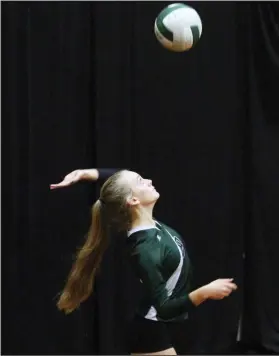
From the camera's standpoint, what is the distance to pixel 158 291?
8.39 ft

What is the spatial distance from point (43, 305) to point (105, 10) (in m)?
1.70

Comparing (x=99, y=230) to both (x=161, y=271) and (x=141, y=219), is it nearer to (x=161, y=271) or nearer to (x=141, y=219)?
(x=141, y=219)

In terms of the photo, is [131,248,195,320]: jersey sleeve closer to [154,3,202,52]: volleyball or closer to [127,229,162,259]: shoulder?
[127,229,162,259]: shoulder

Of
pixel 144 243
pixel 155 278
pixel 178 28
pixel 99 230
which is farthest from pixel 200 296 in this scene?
pixel 178 28

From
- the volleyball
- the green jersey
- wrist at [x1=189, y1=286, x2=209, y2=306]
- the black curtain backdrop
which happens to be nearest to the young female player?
the green jersey

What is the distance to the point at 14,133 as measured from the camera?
3957 mm

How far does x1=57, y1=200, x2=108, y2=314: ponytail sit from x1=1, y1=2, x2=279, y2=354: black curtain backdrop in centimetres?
105

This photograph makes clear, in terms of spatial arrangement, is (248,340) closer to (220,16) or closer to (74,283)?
(74,283)

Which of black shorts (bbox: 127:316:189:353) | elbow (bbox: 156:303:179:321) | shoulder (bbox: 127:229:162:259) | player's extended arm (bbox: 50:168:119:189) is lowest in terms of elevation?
black shorts (bbox: 127:316:189:353)

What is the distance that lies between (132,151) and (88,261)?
4.20 ft

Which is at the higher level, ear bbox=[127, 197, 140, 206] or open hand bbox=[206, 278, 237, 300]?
ear bbox=[127, 197, 140, 206]

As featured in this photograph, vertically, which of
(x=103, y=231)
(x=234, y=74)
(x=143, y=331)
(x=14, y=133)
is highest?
(x=234, y=74)

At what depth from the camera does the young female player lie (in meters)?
2.60

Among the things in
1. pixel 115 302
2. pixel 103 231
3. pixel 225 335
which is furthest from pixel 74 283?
pixel 225 335
